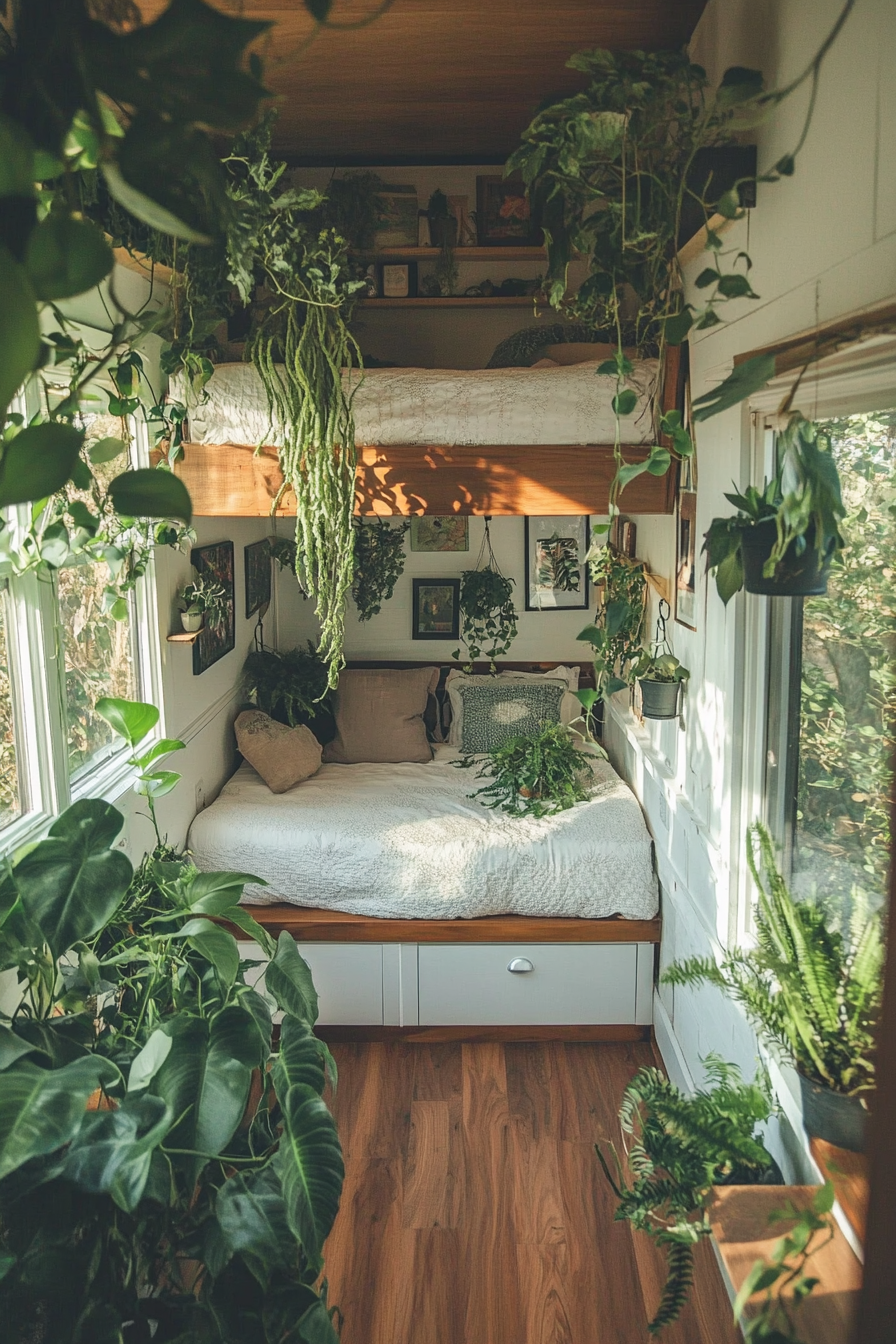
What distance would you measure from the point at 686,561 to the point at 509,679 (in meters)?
1.77

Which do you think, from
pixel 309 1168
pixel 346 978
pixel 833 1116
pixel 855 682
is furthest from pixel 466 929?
pixel 855 682

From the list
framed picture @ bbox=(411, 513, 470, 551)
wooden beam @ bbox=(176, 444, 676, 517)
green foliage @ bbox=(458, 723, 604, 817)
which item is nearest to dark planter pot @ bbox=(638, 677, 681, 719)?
wooden beam @ bbox=(176, 444, 676, 517)

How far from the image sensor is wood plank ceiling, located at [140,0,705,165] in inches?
99.9

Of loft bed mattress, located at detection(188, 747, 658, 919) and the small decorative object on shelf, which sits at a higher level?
the small decorative object on shelf

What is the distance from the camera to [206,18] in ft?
1.76

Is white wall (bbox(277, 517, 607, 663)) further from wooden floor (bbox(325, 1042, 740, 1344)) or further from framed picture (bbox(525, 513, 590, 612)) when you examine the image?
wooden floor (bbox(325, 1042, 740, 1344))

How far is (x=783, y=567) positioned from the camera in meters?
1.64

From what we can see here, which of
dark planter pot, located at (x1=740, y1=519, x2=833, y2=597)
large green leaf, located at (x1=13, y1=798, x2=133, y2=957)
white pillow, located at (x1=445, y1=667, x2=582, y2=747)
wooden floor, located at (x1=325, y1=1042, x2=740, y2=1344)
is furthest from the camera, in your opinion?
white pillow, located at (x1=445, y1=667, x2=582, y2=747)

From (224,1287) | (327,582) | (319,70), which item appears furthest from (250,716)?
(224,1287)

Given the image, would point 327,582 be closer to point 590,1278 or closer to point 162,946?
point 162,946

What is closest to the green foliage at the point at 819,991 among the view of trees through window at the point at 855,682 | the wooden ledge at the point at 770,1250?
the view of trees through window at the point at 855,682

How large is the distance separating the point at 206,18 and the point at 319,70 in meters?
2.84

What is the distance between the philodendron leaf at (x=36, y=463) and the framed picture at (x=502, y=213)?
3772 millimetres

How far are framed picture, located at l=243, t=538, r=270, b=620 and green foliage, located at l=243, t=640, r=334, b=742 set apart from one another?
23 centimetres
